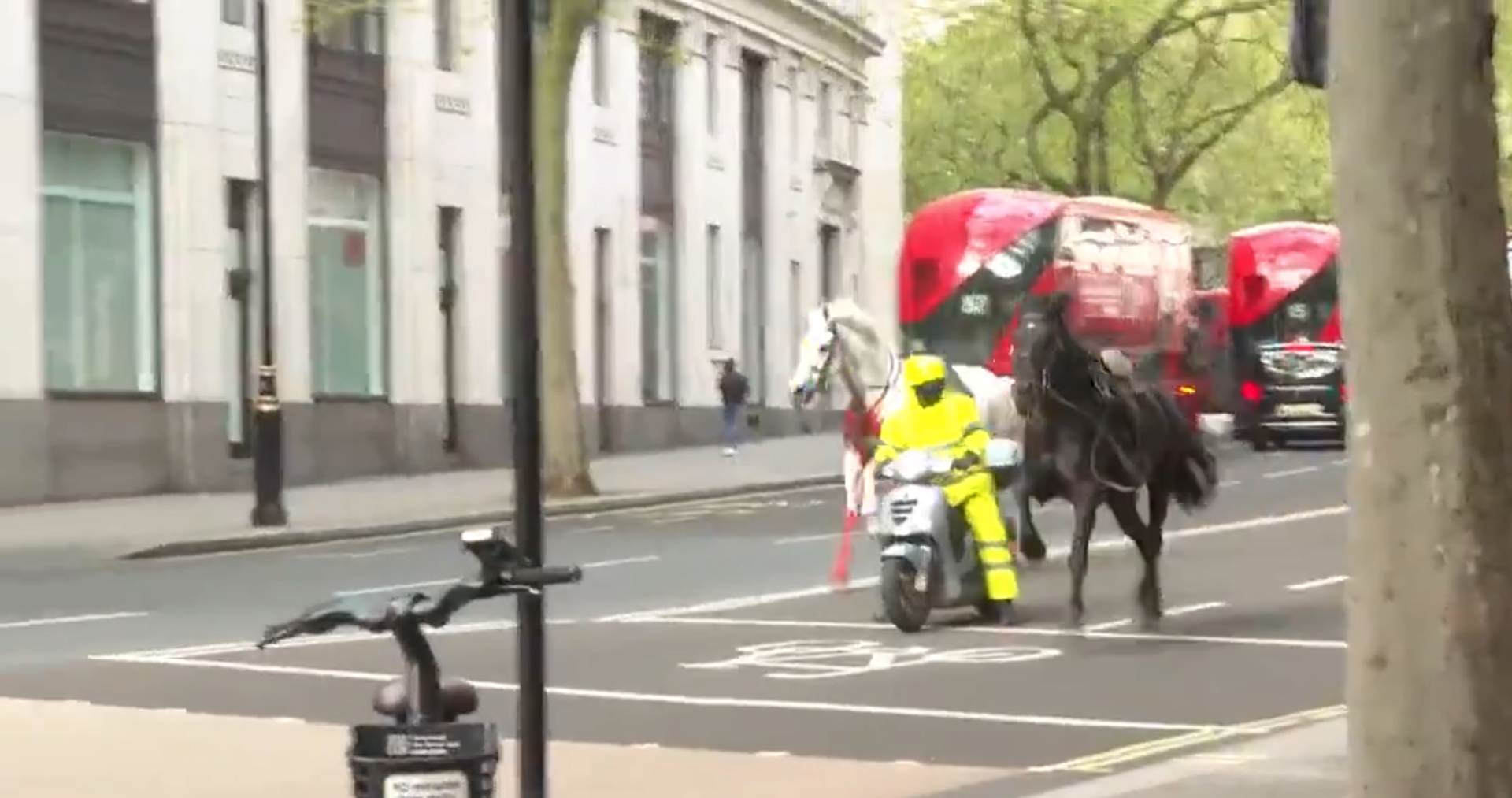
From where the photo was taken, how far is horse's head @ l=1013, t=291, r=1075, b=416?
1839cm

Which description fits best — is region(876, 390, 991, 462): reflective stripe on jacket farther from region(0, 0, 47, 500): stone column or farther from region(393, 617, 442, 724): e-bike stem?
region(0, 0, 47, 500): stone column

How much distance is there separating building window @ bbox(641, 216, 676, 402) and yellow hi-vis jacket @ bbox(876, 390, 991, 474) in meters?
31.9

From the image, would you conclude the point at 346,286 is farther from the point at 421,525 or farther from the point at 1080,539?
the point at 1080,539

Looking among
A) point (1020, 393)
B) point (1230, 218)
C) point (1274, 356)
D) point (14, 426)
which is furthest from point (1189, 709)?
point (1230, 218)

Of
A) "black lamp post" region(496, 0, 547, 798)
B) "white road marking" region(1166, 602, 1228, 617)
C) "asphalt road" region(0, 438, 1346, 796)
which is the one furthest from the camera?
"white road marking" region(1166, 602, 1228, 617)

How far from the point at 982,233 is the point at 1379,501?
3461 cm

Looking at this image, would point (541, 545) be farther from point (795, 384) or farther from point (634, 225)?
point (634, 225)

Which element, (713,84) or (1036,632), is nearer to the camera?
(1036,632)

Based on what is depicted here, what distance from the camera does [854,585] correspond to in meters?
22.1

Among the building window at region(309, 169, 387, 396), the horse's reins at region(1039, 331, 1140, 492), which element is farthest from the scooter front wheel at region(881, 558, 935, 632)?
the building window at region(309, 169, 387, 396)

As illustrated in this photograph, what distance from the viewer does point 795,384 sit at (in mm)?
22719

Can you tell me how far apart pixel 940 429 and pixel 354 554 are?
392 inches

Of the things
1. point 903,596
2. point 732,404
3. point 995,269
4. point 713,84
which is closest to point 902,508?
point 903,596

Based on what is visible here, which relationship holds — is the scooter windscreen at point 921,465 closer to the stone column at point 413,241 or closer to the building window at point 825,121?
the stone column at point 413,241
